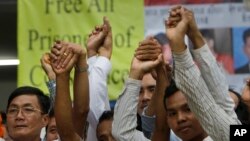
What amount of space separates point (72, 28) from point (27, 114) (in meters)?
1.68

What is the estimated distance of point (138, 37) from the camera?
5387 mm

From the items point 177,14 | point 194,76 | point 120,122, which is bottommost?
point 120,122

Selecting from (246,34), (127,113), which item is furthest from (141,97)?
(246,34)

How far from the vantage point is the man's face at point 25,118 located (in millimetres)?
3758

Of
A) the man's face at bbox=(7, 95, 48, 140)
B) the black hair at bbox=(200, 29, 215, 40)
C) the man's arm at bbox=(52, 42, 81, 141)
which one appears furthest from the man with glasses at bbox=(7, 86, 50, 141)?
the black hair at bbox=(200, 29, 215, 40)

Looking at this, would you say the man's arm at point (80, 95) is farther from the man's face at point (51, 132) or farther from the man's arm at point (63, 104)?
the man's face at point (51, 132)

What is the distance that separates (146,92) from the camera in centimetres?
426

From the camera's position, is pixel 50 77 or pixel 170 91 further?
pixel 50 77

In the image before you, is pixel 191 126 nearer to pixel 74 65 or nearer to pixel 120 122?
pixel 120 122

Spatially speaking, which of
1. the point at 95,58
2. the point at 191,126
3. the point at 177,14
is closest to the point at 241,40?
the point at 95,58

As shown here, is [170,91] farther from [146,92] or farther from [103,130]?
[146,92]

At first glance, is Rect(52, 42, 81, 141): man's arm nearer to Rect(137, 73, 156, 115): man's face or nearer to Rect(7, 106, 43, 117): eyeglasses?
Rect(7, 106, 43, 117): eyeglasses

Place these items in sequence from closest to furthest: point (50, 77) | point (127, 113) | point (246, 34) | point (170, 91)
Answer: point (127, 113), point (170, 91), point (50, 77), point (246, 34)

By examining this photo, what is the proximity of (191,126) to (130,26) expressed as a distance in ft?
7.35
